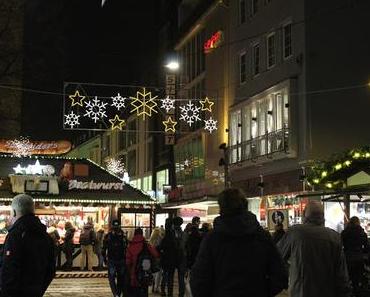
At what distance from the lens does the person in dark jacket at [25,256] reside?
5824 millimetres

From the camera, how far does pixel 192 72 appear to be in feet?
146

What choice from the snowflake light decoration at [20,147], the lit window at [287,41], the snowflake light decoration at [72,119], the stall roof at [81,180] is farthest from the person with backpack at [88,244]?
the lit window at [287,41]

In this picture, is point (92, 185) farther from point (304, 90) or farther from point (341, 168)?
point (341, 168)

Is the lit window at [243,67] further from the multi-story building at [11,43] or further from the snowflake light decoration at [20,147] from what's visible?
the multi-story building at [11,43]

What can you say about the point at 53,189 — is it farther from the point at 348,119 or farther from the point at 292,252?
the point at 292,252

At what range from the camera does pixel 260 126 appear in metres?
32.2

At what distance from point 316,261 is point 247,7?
2840cm

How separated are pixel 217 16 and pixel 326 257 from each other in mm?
33056

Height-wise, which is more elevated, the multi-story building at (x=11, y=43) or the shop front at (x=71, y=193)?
the multi-story building at (x=11, y=43)

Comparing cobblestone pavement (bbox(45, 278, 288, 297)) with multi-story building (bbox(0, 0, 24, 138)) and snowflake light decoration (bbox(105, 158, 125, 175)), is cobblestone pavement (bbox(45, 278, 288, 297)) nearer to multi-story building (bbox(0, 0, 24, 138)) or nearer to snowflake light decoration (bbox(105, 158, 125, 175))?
multi-story building (bbox(0, 0, 24, 138))

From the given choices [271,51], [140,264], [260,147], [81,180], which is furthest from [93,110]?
[140,264]

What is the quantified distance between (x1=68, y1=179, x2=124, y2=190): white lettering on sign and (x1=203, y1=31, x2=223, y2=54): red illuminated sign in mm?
10462

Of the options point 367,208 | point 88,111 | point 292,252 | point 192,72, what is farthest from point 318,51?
point 292,252

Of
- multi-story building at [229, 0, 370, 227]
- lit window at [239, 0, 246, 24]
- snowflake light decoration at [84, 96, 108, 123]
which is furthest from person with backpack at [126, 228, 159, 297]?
lit window at [239, 0, 246, 24]
